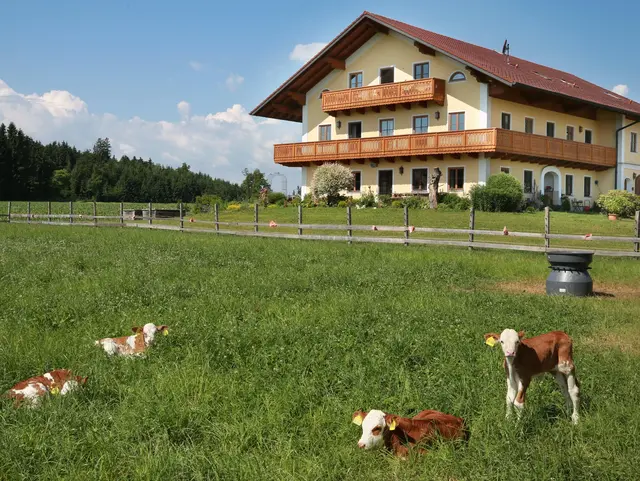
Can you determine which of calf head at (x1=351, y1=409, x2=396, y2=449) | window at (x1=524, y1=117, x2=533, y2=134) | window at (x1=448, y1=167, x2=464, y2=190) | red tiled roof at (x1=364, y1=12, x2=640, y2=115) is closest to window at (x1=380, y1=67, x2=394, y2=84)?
red tiled roof at (x1=364, y1=12, x2=640, y2=115)

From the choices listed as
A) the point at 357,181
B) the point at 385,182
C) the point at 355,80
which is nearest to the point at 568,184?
the point at 385,182

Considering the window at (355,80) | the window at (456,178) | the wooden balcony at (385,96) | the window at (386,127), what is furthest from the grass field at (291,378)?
the window at (355,80)

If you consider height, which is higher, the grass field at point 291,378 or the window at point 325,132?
the window at point 325,132

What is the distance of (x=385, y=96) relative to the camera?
37.5 metres

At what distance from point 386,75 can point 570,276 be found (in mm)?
30082

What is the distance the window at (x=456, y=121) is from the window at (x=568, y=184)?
28.3 ft

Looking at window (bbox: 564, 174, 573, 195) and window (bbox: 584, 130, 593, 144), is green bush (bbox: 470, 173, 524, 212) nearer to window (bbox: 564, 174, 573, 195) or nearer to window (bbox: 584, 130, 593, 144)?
window (bbox: 564, 174, 573, 195)

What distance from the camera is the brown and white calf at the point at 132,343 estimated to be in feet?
20.7

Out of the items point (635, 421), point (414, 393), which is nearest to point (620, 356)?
point (635, 421)

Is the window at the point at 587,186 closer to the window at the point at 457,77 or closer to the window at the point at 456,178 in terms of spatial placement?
the window at the point at 456,178

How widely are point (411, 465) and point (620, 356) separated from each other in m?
3.63

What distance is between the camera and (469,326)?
25.3 ft

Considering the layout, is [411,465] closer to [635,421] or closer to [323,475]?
[323,475]

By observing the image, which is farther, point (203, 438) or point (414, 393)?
point (414, 393)
